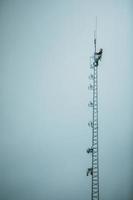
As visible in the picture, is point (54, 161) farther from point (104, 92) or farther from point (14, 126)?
point (104, 92)

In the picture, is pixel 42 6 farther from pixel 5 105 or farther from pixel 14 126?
pixel 14 126

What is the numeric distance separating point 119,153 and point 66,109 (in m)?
0.90

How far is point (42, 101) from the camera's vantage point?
11.1ft

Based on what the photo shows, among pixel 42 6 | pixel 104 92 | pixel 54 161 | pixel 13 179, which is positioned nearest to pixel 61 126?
pixel 54 161

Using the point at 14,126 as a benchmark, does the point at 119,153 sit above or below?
below

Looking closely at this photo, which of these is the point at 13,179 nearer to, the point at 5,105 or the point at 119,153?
the point at 5,105

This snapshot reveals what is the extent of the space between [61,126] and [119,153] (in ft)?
2.74

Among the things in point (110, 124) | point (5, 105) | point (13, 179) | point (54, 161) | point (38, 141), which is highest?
point (5, 105)

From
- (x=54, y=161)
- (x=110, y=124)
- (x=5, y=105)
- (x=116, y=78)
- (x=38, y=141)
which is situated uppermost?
(x=116, y=78)

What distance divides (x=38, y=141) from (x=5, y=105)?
2.04ft

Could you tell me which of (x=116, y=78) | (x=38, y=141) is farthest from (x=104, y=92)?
(x=38, y=141)

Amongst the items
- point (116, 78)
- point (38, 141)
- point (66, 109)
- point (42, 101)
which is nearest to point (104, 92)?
point (116, 78)

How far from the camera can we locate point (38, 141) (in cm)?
339

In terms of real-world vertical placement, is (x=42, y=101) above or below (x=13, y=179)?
above
